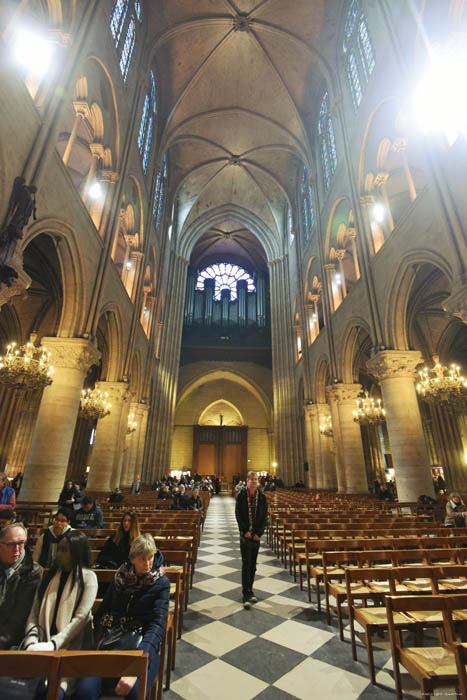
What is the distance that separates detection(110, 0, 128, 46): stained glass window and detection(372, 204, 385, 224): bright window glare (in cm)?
1004

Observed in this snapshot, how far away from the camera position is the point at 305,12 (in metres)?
15.8

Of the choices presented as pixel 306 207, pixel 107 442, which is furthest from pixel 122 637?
pixel 306 207

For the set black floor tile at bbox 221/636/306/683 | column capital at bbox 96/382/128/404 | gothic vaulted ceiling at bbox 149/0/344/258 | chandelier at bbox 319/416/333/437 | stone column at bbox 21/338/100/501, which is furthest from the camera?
gothic vaulted ceiling at bbox 149/0/344/258

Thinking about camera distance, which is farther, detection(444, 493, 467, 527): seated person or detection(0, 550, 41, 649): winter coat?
detection(444, 493, 467, 527): seated person

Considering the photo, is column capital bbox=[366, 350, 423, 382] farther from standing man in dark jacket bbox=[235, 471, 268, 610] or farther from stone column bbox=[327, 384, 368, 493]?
standing man in dark jacket bbox=[235, 471, 268, 610]

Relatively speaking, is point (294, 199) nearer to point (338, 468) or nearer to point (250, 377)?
point (250, 377)

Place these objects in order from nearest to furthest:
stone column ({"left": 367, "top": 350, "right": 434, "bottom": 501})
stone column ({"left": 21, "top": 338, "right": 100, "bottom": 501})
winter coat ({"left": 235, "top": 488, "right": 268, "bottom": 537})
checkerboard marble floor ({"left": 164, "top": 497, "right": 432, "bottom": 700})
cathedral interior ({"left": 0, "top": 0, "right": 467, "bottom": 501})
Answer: checkerboard marble floor ({"left": 164, "top": 497, "right": 432, "bottom": 700})
winter coat ({"left": 235, "top": 488, "right": 268, "bottom": 537})
cathedral interior ({"left": 0, "top": 0, "right": 467, "bottom": 501})
stone column ({"left": 21, "top": 338, "right": 100, "bottom": 501})
stone column ({"left": 367, "top": 350, "right": 434, "bottom": 501})

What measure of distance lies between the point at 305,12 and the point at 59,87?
1534 cm

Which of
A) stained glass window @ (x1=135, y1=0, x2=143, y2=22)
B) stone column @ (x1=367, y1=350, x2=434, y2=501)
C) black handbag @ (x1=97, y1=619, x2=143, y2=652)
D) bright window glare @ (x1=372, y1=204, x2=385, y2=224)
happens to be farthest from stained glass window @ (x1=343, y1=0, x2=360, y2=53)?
black handbag @ (x1=97, y1=619, x2=143, y2=652)

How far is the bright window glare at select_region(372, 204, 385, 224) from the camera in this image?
465 inches

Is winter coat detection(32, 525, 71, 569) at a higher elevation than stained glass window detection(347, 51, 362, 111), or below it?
below

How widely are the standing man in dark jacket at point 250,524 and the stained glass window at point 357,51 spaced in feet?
48.7

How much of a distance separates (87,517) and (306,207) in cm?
2062

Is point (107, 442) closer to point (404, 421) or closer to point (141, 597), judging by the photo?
point (404, 421)
